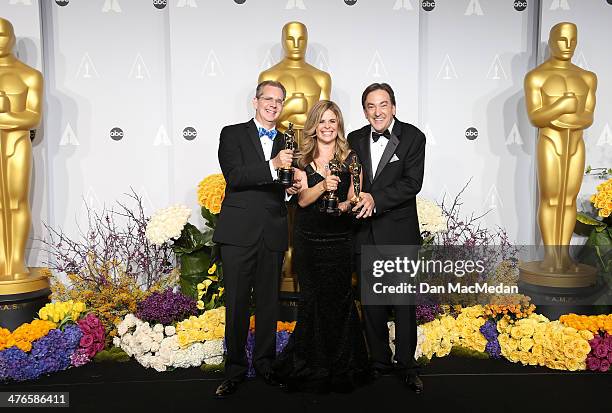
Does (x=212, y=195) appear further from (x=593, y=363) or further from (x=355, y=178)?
(x=593, y=363)

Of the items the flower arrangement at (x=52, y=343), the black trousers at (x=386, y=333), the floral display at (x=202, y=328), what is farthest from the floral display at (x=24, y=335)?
the black trousers at (x=386, y=333)

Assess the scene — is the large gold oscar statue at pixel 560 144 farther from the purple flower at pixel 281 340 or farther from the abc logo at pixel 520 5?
the purple flower at pixel 281 340

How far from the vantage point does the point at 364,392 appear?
3.52 meters

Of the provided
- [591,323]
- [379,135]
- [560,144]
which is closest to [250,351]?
[379,135]

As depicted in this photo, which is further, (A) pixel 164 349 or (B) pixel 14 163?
(B) pixel 14 163

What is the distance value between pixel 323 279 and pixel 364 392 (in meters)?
0.74

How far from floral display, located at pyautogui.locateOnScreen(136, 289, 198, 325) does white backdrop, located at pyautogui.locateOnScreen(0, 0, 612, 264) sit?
1.35 meters

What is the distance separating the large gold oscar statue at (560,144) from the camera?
4.65 m

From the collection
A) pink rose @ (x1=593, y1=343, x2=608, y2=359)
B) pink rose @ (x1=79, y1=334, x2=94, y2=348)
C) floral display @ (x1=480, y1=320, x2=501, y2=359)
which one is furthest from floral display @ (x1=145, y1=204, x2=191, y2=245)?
pink rose @ (x1=593, y1=343, x2=608, y2=359)

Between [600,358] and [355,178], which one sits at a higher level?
[355,178]

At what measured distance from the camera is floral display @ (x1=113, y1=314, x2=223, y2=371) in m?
4.01

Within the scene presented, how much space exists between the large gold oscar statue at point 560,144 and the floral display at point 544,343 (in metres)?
0.58

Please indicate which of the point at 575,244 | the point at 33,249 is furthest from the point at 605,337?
the point at 33,249

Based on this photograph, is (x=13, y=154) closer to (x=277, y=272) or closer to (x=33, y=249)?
(x=33, y=249)
